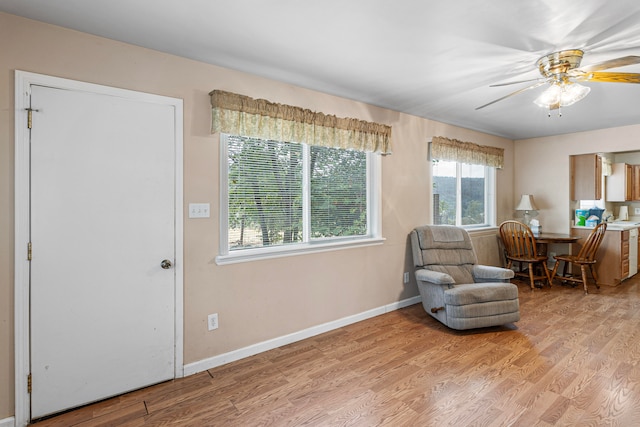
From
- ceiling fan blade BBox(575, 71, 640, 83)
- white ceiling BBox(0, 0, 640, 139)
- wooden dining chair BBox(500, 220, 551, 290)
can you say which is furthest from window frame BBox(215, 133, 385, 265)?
wooden dining chair BBox(500, 220, 551, 290)

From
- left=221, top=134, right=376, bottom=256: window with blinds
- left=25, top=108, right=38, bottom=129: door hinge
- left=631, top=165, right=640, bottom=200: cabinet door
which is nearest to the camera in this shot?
left=25, top=108, right=38, bottom=129: door hinge

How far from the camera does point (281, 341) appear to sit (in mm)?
3047

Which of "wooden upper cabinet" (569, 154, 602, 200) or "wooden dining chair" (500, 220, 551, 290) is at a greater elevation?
"wooden upper cabinet" (569, 154, 602, 200)

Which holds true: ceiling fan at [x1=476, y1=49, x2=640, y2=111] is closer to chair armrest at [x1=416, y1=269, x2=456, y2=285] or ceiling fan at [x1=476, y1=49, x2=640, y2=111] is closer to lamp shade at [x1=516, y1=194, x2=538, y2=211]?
chair armrest at [x1=416, y1=269, x2=456, y2=285]

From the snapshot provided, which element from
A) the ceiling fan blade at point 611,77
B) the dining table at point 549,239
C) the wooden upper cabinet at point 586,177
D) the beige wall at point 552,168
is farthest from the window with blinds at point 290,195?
the wooden upper cabinet at point 586,177

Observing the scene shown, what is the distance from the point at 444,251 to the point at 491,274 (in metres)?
0.54

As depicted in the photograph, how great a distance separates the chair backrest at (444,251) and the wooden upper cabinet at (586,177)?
2.62m

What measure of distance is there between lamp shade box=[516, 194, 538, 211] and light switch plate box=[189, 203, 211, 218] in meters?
4.88

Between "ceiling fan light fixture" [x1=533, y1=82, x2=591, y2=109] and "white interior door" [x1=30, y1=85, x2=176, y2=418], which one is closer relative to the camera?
"white interior door" [x1=30, y1=85, x2=176, y2=418]

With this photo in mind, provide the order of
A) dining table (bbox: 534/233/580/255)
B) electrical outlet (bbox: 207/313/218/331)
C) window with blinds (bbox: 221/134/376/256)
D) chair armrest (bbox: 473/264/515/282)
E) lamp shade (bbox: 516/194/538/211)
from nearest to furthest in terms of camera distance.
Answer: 1. electrical outlet (bbox: 207/313/218/331)
2. window with blinds (bbox: 221/134/376/256)
3. chair armrest (bbox: 473/264/515/282)
4. dining table (bbox: 534/233/580/255)
5. lamp shade (bbox: 516/194/538/211)

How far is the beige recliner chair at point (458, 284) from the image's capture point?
3.19 metres

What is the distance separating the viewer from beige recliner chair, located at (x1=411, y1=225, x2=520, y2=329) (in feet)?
10.5

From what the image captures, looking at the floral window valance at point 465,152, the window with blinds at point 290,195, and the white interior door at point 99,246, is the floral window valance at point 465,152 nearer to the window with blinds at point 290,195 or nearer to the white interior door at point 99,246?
the window with blinds at point 290,195

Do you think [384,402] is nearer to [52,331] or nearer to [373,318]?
[373,318]
